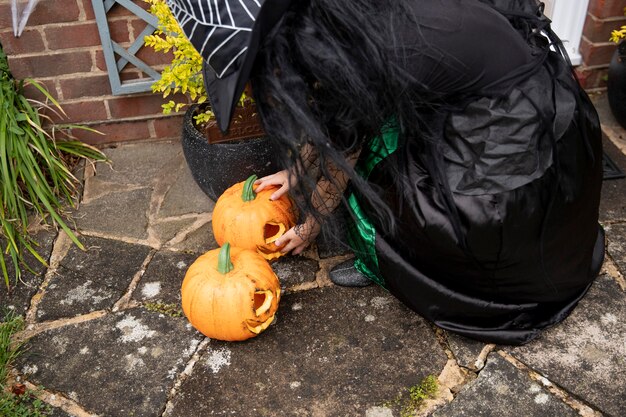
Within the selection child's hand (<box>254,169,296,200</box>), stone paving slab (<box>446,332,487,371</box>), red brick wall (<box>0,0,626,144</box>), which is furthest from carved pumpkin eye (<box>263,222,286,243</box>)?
red brick wall (<box>0,0,626,144</box>)

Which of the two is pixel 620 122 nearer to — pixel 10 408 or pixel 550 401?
pixel 550 401

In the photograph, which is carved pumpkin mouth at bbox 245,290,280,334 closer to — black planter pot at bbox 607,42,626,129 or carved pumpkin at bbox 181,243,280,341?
carved pumpkin at bbox 181,243,280,341

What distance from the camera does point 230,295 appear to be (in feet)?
7.04

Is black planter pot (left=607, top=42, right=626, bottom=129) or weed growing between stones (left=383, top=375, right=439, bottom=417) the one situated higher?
black planter pot (left=607, top=42, right=626, bottom=129)

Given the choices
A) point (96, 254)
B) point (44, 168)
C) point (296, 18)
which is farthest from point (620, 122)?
point (44, 168)

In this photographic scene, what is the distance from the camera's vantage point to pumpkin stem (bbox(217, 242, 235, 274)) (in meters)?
2.16

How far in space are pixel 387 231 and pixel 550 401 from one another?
29.2 inches

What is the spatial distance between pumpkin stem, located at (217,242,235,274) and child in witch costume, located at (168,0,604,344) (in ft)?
1.07

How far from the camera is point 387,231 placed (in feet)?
7.23

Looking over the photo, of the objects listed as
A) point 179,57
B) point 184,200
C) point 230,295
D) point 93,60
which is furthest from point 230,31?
point 93,60

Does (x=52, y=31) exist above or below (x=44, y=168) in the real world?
above

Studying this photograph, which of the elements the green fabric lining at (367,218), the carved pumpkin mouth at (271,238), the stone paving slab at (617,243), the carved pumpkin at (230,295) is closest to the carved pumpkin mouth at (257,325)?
the carved pumpkin at (230,295)

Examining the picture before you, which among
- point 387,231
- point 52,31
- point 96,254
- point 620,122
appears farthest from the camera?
point 620,122

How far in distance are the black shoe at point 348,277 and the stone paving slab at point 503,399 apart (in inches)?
22.3
